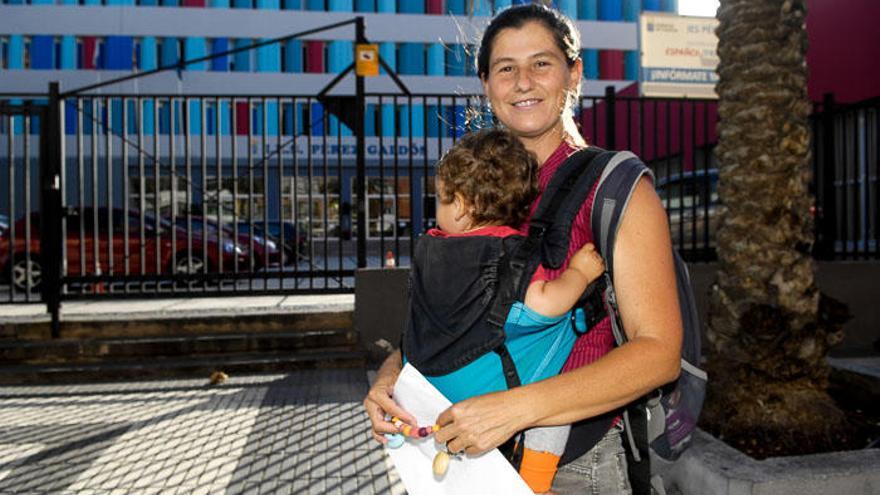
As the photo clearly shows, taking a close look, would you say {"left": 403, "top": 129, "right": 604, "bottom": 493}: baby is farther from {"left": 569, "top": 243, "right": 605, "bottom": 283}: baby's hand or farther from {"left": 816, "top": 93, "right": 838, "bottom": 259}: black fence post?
{"left": 816, "top": 93, "right": 838, "bottom": 259}: black fence post

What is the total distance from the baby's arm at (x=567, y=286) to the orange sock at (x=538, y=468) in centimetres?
32

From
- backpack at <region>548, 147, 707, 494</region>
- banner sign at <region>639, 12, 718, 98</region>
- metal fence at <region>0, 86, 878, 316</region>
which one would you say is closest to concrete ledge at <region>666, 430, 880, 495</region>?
backpack at <region>548, 147, 707, 494</region>

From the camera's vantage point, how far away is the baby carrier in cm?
160

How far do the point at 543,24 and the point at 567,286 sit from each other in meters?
0.71

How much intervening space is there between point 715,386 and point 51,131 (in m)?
7.22

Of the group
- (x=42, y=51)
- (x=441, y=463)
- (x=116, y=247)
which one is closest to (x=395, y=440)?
(x=441, y=463)

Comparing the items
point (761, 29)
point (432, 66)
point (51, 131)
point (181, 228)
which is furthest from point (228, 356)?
point (432, 66)

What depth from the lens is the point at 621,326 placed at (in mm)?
1665

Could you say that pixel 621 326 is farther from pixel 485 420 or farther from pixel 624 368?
pixel 485 420

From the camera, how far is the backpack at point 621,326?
160 centimetres

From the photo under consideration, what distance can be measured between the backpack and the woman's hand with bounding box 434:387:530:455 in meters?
0.31

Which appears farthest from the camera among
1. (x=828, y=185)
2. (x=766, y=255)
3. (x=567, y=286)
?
(x=828, y=185)

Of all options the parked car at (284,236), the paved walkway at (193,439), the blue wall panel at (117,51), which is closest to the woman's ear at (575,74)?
the paved walkway at (193,439)

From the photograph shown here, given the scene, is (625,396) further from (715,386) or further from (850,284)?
(850,284)
